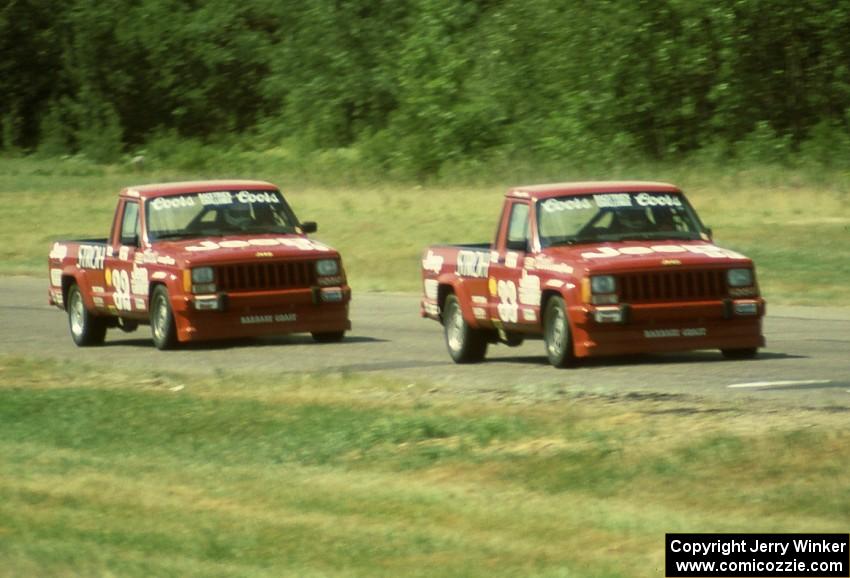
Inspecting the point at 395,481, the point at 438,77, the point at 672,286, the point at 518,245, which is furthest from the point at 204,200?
the point at 438,77

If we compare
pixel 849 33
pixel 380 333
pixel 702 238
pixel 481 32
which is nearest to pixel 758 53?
pixel 849 33

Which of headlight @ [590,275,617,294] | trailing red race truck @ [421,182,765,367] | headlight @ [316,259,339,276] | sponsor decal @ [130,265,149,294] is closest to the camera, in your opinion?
headlight @ [590,275,617,294]

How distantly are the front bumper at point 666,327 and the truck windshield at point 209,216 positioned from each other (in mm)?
5433

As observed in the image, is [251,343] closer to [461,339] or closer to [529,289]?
[461,339]

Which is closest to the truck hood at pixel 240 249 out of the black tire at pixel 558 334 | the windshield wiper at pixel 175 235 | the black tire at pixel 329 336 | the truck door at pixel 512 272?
the windshield wiper at pixel 175 235

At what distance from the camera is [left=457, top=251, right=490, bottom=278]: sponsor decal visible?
56.9 ft

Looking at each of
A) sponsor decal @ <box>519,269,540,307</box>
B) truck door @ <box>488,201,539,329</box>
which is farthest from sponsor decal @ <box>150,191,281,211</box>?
sponsor decal @ <box>519,269,540,307</box>

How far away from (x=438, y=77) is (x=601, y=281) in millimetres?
35917

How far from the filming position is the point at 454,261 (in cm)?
1791

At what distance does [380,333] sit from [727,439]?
10250 millimetres

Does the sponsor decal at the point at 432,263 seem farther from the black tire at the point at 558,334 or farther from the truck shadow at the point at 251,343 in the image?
the black tire at the point at 558,334

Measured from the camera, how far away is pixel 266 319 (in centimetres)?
1917

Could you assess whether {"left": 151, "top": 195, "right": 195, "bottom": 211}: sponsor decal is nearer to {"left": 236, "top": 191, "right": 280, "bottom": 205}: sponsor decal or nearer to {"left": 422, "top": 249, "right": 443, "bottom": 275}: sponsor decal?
{"left": 236, "top": 191, "right": 280, "bottom": 205}: sponsor decal

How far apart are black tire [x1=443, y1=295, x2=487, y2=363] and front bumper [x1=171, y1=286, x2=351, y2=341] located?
193cm
